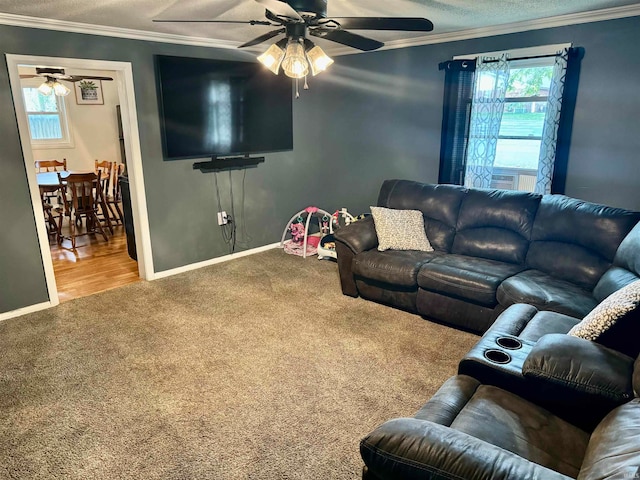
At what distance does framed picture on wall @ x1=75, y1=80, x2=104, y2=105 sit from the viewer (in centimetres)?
717

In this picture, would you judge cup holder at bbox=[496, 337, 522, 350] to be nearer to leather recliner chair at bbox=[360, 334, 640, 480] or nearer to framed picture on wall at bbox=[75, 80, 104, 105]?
leather recliner chair at bbox=[360, 334, 640, 480]

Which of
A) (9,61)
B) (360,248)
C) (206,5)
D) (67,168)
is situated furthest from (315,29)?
(67,168)

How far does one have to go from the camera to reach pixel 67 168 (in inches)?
285

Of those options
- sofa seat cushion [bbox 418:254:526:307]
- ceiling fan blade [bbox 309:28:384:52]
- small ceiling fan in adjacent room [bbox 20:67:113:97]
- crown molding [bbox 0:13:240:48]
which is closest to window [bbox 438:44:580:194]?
sofa seat cushion [bbox 418:254:526:307]

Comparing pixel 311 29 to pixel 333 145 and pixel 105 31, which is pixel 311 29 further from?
pixel 333 145

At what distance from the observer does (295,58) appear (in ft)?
8.35

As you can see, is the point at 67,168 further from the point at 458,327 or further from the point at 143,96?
the point at 458,327

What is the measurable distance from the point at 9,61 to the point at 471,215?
3.88 meters

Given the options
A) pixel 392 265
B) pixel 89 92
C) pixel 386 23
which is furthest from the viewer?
pixel 89 92

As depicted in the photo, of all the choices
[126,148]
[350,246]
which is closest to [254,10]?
[126,148]

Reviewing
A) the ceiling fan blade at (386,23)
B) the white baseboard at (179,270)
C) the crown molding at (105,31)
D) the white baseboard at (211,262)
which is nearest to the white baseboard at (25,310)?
the white baseboard at (179,270)

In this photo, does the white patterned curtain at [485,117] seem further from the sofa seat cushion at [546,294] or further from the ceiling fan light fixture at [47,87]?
the ceiling fan light fixture at [47,87]

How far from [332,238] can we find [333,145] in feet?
4.17

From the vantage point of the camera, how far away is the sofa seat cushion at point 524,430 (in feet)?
4.94
